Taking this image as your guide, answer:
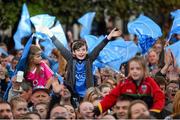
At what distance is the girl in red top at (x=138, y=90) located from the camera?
1114cm

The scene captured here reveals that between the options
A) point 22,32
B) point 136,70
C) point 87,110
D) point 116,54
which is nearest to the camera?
point 136,70

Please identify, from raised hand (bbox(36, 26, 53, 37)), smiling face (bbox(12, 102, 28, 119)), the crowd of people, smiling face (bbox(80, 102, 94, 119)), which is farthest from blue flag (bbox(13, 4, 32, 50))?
smiling face (bbox(80, 102, 94, 119))

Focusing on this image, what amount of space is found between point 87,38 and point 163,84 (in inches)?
162

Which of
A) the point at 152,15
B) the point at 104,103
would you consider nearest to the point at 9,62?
the point at 104,103

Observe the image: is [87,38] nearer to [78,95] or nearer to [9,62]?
[9,62]

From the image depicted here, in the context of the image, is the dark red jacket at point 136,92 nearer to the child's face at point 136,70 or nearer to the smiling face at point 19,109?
the child's face at point 136,70

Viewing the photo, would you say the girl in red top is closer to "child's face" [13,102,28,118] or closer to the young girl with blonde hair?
"child's face" [13,102,28,118]

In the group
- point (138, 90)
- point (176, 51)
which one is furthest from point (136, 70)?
point (176, 51)

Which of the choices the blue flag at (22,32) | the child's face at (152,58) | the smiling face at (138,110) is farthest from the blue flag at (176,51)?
the blue flag at (22,32)

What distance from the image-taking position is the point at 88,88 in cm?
1374

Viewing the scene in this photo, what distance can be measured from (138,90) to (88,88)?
2520mm

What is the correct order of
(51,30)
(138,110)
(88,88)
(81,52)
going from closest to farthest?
(138,110)
(88,88)
(81,52)
(51,30)

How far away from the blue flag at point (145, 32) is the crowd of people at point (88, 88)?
414 mm

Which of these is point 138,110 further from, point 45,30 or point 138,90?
point 45,30
